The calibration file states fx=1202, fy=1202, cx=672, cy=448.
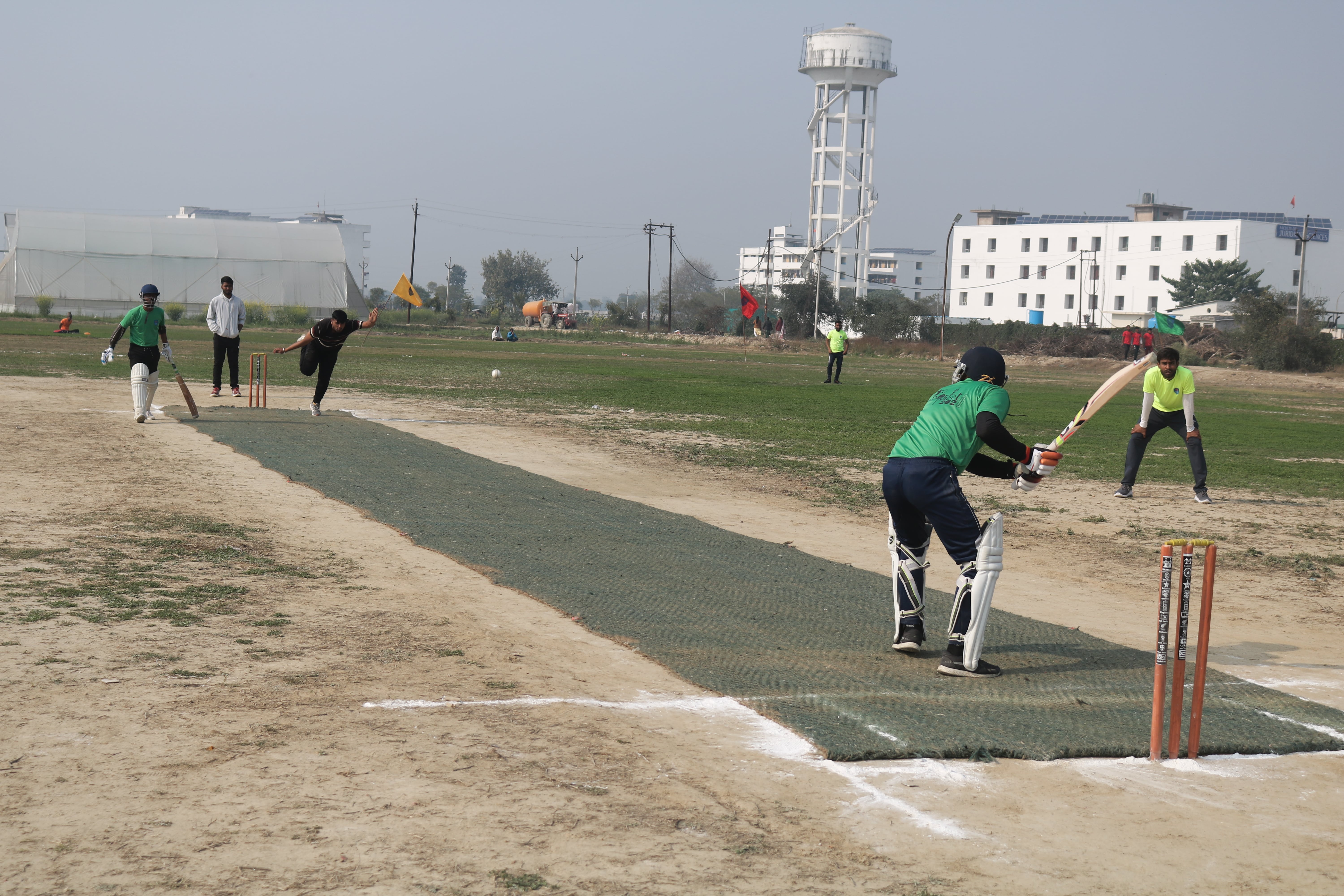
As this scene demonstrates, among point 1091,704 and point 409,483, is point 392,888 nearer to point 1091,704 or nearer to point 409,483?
point 1091,704

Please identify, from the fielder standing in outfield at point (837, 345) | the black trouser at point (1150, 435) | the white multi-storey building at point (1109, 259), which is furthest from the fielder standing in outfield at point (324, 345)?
the white multi-storey building at point (1109, 259)

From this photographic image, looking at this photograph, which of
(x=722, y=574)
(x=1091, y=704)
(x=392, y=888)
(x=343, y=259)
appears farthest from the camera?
(x=343, y=259)

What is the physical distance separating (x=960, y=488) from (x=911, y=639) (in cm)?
94

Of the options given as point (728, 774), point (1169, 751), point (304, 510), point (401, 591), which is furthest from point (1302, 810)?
point (304, 510)

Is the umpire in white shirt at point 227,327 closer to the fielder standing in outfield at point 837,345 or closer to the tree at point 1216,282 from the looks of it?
the fielder standing in outfield at point 837,345

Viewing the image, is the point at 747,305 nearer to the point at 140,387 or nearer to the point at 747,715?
the point at 140,387

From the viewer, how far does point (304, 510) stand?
1094 cm

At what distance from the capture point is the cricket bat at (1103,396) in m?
6.24

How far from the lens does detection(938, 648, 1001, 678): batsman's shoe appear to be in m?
6.50

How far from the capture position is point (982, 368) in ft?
21.5

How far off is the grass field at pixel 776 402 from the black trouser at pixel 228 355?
4636 mm

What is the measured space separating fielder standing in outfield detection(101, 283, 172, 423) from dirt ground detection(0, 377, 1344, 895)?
303 inches

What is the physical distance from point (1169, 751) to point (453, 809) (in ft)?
10.3

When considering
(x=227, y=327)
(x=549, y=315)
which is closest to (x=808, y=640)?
(x=227, y=327)
